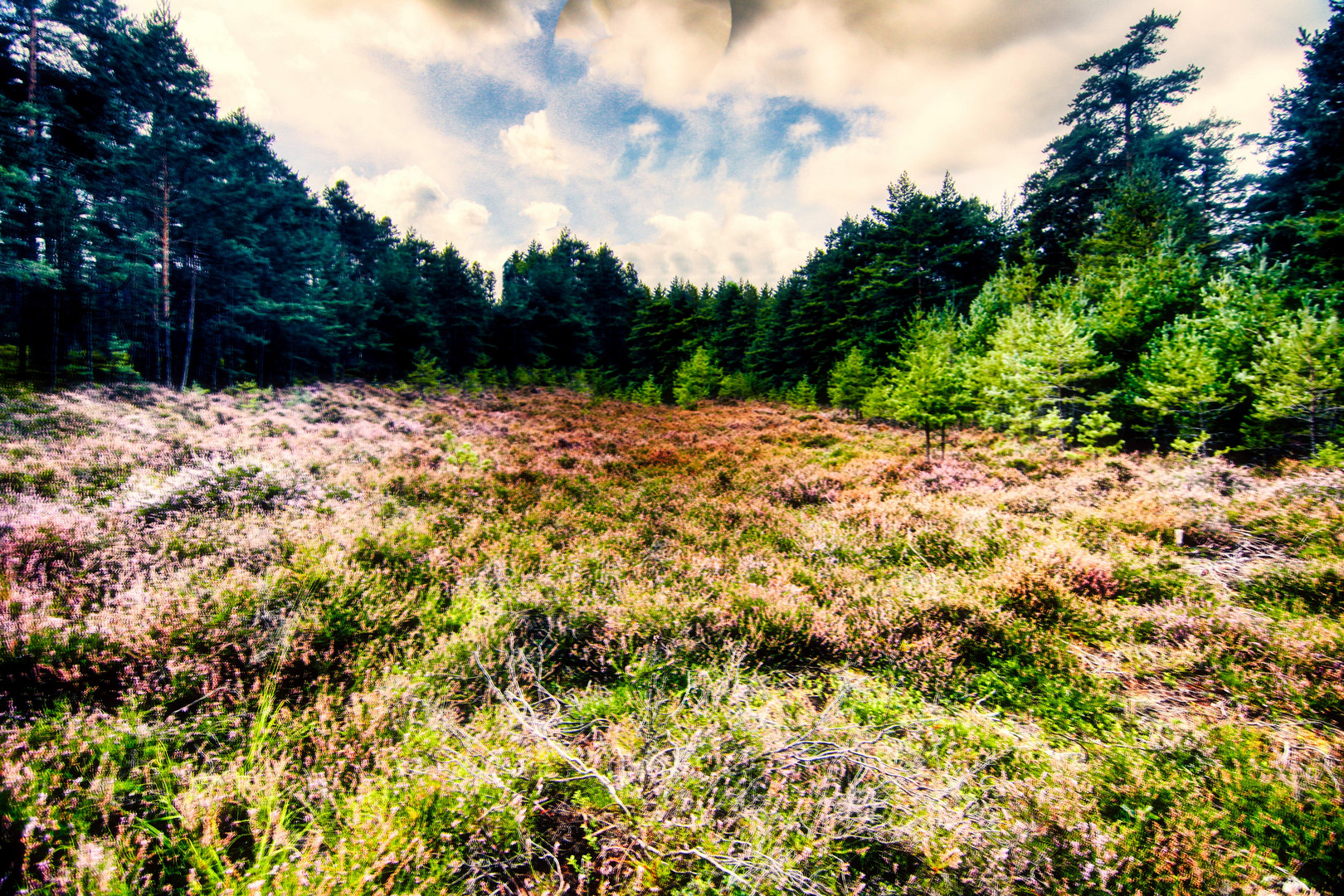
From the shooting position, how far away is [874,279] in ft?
98.5

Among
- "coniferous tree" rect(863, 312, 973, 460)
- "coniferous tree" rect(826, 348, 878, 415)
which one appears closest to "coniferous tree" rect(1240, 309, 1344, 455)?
"coniferous tree" rect(863, 312, 973, 460)

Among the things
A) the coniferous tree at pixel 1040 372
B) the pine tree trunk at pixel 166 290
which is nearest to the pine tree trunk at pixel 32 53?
the pine tree trunk at pixel 166 290

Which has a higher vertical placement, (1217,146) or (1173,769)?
(1217,146)

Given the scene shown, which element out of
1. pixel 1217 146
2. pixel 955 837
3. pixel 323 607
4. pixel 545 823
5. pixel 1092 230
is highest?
pixel 1217 146

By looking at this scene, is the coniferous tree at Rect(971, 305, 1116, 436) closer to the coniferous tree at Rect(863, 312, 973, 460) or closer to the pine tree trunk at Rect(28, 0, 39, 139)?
the coniferous tree at Rect(863, 312, 973, 460)

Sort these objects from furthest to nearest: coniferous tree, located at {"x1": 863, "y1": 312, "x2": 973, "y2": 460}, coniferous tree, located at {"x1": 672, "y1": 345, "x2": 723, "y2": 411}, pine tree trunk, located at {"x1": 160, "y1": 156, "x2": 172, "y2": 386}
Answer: coniferous tree, located at {"x1": 672, "y1": 345, "x2": 723, "y2": 411}
pine tree trunk, located at {"x1": 160, "y1": 156, "x2": 172, "y2": 386}
coniferous tree, located at {"x1": 863, "y1": 312, "x2": 973, "y2": 460}

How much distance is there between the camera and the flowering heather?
2.03 m

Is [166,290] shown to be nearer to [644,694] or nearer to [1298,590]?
[644,694]

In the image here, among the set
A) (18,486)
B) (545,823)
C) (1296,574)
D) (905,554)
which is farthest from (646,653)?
(18,486)

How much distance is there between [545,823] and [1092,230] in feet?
117

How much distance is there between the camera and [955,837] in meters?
2.07

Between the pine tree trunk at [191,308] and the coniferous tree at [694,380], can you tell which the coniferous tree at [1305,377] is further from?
the pine tree trunk at [191,308]

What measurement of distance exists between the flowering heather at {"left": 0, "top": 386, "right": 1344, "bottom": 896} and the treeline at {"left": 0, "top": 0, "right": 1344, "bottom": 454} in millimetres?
6584

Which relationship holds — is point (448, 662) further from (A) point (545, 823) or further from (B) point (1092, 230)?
(B) point (1092, 230)
